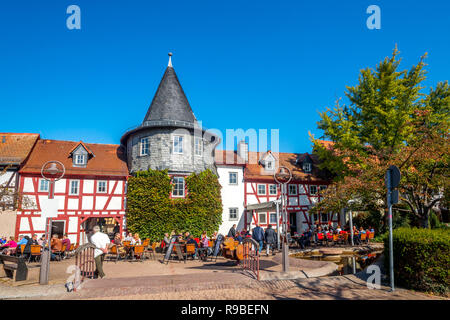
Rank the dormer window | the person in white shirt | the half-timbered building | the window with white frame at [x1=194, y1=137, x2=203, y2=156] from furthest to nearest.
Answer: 1. the dormer window
2. the window with white frame at [x1=194, y1=137, x2=203, y2=156]
3. the half-timbered building
4. the person in white shirt

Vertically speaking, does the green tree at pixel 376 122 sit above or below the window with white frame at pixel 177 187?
above

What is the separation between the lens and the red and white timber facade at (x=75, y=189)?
66.5 ft

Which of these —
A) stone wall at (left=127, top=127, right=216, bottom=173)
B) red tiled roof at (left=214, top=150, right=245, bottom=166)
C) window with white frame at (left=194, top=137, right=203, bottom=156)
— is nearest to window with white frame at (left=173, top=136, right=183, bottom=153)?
stone wall at (left=127, top=127, right=216, bottom=173)

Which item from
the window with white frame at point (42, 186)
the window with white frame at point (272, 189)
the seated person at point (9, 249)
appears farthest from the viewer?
the window with white frame at point (272, 189)

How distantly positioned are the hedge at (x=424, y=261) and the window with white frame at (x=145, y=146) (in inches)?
681

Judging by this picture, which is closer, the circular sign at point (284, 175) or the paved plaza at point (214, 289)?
the paved plaza at point (214, 289)

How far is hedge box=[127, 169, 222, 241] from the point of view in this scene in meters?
20.2

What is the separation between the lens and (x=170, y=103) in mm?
22594

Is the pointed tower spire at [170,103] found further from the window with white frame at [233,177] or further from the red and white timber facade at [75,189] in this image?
the window with white frame at [233,177]

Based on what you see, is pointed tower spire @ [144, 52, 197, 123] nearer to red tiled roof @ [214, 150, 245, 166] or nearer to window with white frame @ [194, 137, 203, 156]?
window with white frame @ [194, 137, 203, 156]

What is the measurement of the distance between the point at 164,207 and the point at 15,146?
449 inches

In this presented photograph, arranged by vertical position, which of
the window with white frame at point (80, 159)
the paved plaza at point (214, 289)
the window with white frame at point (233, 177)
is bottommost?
the paved plaza at point (214, 289)

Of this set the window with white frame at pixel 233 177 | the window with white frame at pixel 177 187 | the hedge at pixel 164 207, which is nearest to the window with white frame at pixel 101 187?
the hedge at pixel 164 207

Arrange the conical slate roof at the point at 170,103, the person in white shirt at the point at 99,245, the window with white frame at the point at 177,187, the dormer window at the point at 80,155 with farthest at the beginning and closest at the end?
the dormer window at the point at 80,155, the conical slate roof at the point at 170,103, the window with white frame at the point at 177,187, the person in white shirt at the point at 99,245
